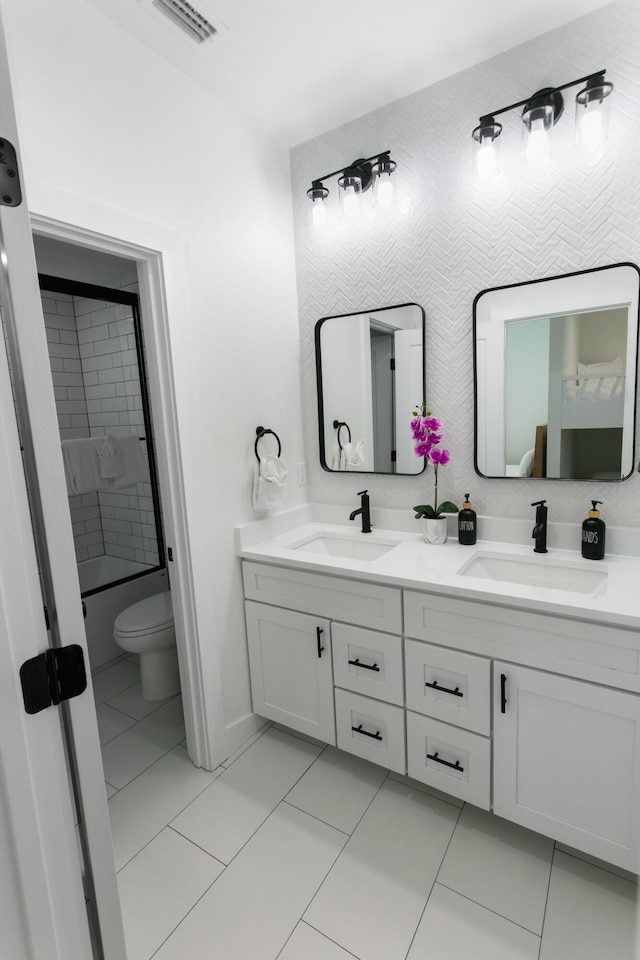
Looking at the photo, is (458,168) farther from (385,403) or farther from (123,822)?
(123,822)

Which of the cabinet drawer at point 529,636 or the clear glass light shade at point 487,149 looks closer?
the cabinet drawer at point 529,636

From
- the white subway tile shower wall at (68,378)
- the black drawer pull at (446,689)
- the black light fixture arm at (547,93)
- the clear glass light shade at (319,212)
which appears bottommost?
the black drawer pull at (446,689)

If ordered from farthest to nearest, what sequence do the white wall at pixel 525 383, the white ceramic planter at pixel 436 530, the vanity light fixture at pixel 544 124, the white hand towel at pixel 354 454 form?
the white hand towel at pixel 354 454 → the white ceramic planter at pixel 436 530 → the white wall at pixel 525 383 → the vanity light fixture at pixel 544 124

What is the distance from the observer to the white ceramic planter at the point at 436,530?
6.62 ft

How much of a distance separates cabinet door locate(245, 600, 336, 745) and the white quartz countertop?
244 mm

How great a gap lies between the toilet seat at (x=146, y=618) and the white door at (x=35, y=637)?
5.13ft

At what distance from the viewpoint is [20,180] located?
737 millimetres

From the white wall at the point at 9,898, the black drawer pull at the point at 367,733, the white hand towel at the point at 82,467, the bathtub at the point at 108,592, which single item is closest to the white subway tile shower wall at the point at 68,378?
the bathtub at the point at 108,592

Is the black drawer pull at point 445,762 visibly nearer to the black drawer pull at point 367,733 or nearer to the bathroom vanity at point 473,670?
the bathroom vanity at point 473,670

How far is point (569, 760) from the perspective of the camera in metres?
1.42

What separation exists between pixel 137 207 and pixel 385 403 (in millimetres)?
1227

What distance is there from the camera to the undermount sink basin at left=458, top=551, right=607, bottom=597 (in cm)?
167

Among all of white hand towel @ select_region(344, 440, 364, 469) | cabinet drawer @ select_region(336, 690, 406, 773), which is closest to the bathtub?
cabinet drawer @ select_region(336, 690, 406, 773)

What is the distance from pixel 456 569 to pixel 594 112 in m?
1.59
